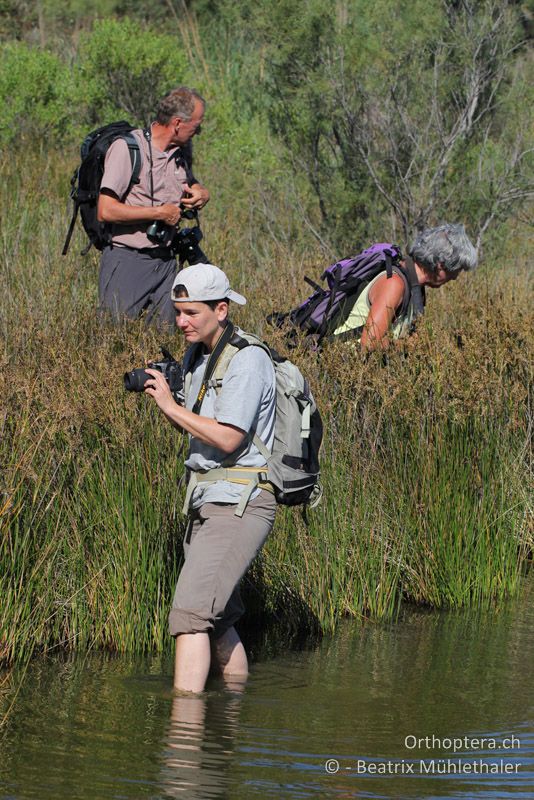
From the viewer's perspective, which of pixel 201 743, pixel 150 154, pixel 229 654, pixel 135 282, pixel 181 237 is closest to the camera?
pixel 201 743

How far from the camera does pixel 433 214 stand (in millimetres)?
12445

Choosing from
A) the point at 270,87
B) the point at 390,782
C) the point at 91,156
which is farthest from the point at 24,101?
the point at 390,782

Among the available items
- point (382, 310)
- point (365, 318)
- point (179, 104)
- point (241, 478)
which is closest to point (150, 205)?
point (179, 104)

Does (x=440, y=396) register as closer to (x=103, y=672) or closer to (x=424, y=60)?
(x=103, y=672)

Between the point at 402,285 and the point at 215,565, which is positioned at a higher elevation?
the point at 402,285

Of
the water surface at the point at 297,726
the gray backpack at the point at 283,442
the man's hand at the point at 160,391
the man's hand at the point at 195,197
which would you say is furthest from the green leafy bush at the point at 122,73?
the man's hand at the point at 160,391

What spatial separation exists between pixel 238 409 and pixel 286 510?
152 centimetres

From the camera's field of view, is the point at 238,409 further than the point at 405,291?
No

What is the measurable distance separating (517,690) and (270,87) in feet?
29.0

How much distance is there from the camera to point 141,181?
24.7 feet

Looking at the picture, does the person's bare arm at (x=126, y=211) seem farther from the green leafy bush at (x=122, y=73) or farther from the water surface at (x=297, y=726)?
the green leafy bush at (x=122, y=73)

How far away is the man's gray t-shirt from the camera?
4.80 meters

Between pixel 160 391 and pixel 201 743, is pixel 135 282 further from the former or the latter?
pixel 201 743

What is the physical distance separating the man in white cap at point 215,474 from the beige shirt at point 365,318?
1821mm
